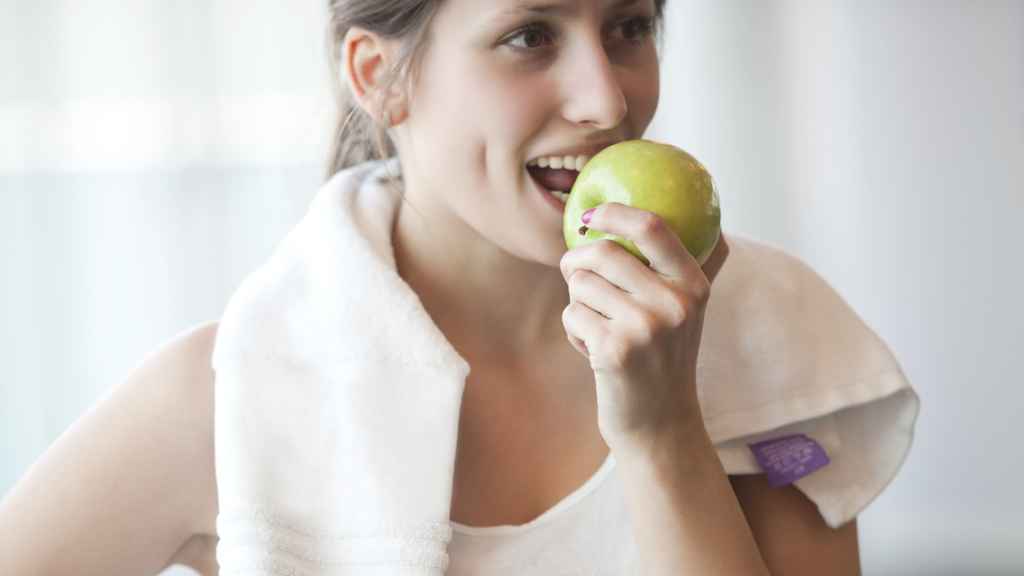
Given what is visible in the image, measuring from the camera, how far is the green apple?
3.31 feet

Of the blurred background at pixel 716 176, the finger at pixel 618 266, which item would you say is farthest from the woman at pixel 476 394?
the blurred background at pixel 716 176

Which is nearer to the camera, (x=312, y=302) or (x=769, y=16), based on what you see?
(x=312, y=302)

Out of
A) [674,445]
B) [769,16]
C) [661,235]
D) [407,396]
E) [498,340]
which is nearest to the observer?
[661,235]

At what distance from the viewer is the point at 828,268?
2.82m

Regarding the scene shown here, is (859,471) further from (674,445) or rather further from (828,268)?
(828,268)

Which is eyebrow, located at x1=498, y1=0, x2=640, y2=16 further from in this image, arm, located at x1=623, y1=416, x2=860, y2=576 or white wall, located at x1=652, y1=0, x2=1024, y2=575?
white wall, located at x1=652, y1=0, x2=1024, y2=575

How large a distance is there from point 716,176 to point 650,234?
1.90 meters

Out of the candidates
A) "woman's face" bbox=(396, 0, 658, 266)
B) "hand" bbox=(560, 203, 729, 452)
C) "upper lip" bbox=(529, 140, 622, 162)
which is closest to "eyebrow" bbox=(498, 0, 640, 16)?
"woman's face" bbox=(396, 0, 658, 266)

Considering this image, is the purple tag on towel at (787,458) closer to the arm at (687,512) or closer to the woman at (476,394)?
the woman at (476,394)

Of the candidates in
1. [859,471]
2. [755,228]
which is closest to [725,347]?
[859,471]

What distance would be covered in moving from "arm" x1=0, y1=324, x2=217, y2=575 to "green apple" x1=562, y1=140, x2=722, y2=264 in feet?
1.46

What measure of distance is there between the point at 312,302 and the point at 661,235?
0.43m

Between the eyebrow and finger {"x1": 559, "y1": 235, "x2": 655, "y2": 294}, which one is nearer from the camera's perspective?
finger {"x1": 559, "y1": 235, "x2": 655, "y2": 294}

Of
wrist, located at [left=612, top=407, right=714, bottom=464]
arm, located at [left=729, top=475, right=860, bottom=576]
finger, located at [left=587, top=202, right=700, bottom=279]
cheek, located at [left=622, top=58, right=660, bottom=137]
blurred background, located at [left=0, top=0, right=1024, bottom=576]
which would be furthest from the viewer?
blurred background, located at [left=0, top=0, right=1024, bottom=576]
